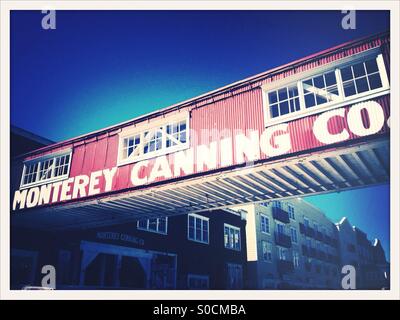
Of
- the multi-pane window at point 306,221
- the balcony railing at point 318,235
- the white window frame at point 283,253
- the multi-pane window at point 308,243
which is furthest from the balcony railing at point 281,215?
the balcony railing at point 318,235

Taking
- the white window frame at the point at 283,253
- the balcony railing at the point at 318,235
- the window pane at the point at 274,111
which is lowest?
the white window frame at the point at 283,253

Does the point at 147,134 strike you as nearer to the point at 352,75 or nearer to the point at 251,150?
the point at 251,150

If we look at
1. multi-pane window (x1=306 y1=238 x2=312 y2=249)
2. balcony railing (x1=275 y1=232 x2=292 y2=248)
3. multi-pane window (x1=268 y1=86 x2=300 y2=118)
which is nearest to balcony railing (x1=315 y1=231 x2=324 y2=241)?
multi-pane window (x1=306 y1=238 x2=312 y2=249)

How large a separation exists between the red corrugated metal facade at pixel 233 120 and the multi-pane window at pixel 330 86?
286 millimetres

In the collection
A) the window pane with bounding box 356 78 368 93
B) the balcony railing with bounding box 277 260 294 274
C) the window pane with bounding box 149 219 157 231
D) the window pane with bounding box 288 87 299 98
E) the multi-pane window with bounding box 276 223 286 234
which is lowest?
the balcony railing with bounding box 277 260 294 274

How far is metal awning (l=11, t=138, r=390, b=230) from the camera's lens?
33.7ft

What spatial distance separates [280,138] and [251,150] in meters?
1.03

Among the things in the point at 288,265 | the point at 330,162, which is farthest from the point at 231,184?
the point at 288,265

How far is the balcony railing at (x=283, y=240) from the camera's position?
32750 mm

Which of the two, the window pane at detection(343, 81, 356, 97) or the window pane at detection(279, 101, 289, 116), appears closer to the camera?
the window pane at detection(343, 81, 356, 97)

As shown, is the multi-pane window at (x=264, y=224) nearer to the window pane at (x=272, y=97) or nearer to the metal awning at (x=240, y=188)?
the metal awning at (x=240, y=188)

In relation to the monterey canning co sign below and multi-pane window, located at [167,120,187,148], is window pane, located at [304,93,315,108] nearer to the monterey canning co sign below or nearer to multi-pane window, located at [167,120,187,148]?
the monterey canning co sign below

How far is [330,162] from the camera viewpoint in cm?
1058

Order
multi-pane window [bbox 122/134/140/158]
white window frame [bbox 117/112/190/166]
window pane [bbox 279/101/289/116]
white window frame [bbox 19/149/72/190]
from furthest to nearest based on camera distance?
white window frame [bbox 19/149/72/190], multi-pane window [bbox 122/134/140/158], white window frame [bbox 117/112/190/166], window pane [bbox 279/101/289/116]
